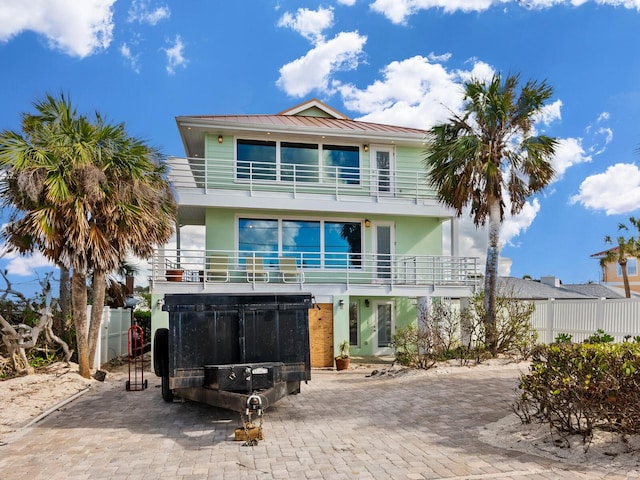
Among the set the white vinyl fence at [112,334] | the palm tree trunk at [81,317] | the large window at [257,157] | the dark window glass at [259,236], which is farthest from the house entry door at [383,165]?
the palm tree trunk at [81,317]

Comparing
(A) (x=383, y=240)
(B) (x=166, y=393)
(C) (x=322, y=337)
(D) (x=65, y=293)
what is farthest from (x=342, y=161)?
(B) (x=166, y=393)

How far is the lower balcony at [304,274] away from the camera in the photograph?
16.3 meters

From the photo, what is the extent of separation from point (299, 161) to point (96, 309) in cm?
904

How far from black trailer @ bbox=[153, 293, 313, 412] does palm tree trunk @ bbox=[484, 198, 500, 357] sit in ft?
26.3

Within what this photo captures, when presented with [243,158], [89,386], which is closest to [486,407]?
[89,386]

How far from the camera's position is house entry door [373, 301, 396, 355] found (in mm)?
19234

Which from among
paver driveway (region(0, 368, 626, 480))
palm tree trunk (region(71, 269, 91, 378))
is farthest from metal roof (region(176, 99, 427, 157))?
paver driveway (region(0, 368, 626, 480))

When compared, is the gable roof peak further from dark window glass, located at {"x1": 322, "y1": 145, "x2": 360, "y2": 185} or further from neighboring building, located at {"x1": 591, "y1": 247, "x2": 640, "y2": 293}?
neighboring building, located at {"x1": 591, "y1": 247, "x2": 640, "y2": 293}

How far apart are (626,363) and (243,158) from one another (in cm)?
1504

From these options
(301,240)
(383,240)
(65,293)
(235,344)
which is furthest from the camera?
(383,240)

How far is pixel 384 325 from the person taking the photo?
19.4 m

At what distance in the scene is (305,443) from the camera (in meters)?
7.12

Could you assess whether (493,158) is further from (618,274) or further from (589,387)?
(618,274)

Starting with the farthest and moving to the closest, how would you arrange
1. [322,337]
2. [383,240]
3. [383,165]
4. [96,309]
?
[383,165] → [383,240] → [322,337] → [96,309]
